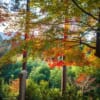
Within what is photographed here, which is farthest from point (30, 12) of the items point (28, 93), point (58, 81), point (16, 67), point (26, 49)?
point (16, 67)

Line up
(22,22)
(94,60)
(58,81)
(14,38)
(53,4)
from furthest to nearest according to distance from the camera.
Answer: (58,81) → (94,60) → (14,38) → (22,22) → (53,4)

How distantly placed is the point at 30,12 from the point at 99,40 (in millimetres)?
2258

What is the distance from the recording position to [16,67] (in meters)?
35.3

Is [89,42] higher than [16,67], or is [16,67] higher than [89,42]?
[89,42]

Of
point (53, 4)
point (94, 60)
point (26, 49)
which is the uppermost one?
point (53, 4)

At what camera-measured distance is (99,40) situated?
9.33 metres

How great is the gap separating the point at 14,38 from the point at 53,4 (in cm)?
274

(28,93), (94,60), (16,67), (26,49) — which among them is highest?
(26,49)

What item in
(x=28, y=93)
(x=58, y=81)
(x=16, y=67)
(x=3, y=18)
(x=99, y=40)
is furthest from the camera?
(x=16, y=67)

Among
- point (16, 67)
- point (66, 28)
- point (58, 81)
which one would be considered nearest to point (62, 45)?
point (66, 28)

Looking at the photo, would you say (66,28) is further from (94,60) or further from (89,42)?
(94,60)

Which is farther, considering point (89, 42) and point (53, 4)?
point (89, 42)

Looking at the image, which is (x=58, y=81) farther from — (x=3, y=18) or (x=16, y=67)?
(x=3, y=18)

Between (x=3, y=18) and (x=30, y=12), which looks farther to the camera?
(x=3, y=18)
